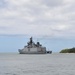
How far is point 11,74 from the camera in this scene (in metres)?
69.3

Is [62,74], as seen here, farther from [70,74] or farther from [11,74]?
[11,74]

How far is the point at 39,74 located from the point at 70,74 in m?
6.27

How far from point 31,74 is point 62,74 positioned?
21.1 feet

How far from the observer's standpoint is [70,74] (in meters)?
68.2

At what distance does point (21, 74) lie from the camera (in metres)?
70.0

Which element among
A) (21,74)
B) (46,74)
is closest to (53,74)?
(46,74)

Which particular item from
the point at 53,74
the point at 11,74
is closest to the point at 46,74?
the point at 53,74

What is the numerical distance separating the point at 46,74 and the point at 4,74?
8482mm

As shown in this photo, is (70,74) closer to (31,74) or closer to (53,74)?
(53,74)

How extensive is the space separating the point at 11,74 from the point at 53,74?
27.9ft

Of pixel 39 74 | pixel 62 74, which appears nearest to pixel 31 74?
pixel 39 74

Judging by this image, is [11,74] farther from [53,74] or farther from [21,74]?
[53,74]

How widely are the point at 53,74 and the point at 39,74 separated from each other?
2836 millimetres

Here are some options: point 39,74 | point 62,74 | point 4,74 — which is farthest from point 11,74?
point 62,74
